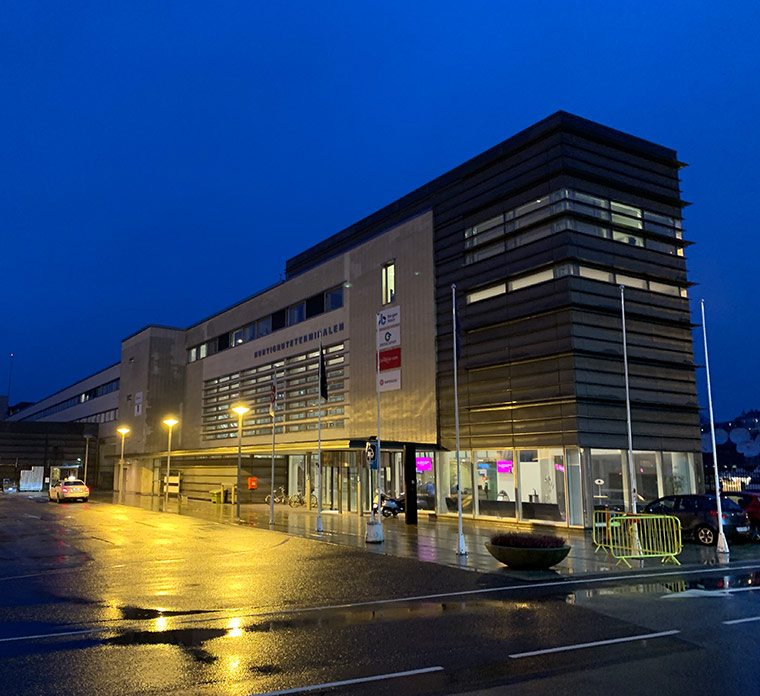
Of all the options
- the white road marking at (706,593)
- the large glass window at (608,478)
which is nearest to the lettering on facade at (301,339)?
the large glass window at (608,478)

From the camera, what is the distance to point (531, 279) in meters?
29.0

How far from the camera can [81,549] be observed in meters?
21.4

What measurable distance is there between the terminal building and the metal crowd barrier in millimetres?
4621

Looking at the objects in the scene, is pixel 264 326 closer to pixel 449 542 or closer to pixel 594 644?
pixel 449 542

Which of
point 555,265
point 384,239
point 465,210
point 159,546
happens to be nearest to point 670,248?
point 555,265

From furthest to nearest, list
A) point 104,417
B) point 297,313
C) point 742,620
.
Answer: point 104,417
point 297,313
point 742,620

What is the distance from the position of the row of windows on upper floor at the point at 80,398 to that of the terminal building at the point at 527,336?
4301 centimetres

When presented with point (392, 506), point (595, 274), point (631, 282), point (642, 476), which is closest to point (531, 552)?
point (642, 476)

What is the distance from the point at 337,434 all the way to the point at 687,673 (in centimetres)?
3286

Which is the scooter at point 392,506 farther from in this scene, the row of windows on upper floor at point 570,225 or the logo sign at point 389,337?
the row of windows on upper floor at point 570,225

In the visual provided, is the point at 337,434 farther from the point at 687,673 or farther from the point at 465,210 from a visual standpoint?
the point at 687,673

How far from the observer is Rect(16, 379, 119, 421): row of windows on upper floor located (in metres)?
75.7

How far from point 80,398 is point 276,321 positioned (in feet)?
174

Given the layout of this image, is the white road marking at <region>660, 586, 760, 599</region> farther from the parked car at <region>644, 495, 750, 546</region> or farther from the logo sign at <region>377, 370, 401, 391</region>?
the logo sign at <region>377, 370, 401, 391</region>
